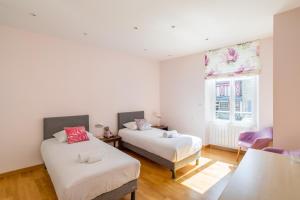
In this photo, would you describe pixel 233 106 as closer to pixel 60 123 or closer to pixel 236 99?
pixel 236 99

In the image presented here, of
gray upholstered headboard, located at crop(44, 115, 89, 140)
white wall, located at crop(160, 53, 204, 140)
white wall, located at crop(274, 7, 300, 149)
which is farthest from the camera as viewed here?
white wall, located at crop(160, 53, 204, 140)

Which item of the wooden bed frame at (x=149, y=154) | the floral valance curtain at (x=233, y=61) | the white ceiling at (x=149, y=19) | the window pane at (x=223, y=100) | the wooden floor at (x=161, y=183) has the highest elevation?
the white ceiling at (x=149, y=19)

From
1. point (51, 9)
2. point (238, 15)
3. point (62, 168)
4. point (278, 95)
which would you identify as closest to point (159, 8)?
point (238, 15)

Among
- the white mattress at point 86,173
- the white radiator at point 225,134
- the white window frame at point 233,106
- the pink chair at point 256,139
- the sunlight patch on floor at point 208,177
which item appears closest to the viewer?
the white mattress at point 86,173

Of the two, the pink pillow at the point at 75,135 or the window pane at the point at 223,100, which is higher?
the window pane at the point at 223,100

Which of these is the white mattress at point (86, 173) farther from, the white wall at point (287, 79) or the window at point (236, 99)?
the window at point (236, 99)

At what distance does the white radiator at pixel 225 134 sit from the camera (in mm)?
3923

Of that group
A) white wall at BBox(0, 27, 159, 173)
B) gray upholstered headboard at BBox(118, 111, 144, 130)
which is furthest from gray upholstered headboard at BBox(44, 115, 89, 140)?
gray upholstered headboard at BBox(118, 111, 144, 130)

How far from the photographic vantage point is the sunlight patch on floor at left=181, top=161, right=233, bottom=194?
2.55m

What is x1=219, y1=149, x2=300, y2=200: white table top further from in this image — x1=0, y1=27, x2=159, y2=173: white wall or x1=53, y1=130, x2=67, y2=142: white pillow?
x1=0, y1=27, x2=159, y2=173: white wall

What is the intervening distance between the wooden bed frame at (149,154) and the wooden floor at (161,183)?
19cm

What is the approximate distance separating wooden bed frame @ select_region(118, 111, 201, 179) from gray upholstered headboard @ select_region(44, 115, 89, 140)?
1001 millimetres

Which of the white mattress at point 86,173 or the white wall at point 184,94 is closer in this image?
the white mattress at point 86,173

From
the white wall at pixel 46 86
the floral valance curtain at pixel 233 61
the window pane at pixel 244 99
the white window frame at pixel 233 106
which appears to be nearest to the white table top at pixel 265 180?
the white window frame at pixel 233 106
